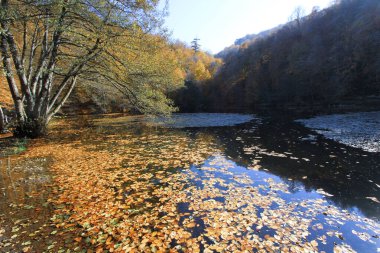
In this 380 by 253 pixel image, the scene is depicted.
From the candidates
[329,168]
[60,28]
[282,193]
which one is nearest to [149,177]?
[282,193]

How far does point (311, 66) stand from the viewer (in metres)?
50.7

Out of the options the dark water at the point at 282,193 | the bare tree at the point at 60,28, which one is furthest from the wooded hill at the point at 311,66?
the bare tree at the point at 60,28

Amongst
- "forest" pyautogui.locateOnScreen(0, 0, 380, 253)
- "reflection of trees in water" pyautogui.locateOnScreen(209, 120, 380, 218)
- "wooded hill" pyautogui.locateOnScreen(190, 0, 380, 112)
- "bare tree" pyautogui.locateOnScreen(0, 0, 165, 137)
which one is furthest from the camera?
"wooded hill" pyautogui.locateOnScreen(190, 0, 380, 112)

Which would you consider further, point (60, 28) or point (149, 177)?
point (60, 28)

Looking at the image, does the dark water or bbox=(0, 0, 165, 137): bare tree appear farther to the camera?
bbox=(0, 0, 165, 137): bare tree

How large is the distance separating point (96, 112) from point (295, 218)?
→ 168ft

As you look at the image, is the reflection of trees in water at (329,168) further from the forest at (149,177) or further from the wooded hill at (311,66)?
the wooded hill at (311,66)

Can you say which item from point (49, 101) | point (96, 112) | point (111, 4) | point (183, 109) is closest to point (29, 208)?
point (111, 4)

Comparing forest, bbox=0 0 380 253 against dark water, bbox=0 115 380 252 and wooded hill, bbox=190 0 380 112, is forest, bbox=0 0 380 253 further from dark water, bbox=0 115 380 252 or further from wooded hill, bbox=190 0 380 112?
wooded hill, bbox=190 0 380 112

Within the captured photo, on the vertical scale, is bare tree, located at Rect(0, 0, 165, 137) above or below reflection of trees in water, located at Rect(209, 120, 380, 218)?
above

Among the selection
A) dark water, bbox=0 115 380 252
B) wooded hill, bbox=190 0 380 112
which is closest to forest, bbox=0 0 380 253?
dark water, bbox=0 115 380 252

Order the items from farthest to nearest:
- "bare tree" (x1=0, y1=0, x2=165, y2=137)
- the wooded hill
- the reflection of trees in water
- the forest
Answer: the wooded hill
"bare tree" (x1=0, y1=0, x2=165, y2=137)
the reflection of trees in water
the forest

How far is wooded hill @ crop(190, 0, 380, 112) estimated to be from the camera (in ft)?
143

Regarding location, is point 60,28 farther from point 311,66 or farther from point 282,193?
point 311,66
